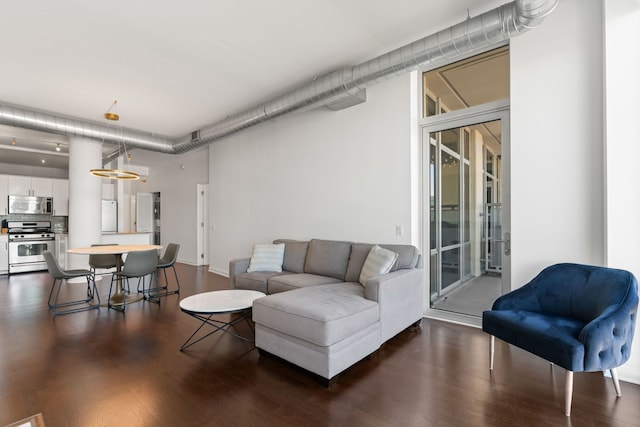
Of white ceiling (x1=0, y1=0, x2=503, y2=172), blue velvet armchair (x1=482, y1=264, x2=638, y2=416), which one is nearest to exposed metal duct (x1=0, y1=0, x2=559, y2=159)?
white ceiling (x1=0, y1=0, x2=503, y2=172)

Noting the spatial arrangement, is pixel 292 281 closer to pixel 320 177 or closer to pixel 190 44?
pixel 320 177

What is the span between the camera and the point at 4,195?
725cm

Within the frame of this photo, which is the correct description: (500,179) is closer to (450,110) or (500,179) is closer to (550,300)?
(450,110)

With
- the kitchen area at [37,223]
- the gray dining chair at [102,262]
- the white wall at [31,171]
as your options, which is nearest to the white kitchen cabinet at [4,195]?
the kitchen area at [37,223]

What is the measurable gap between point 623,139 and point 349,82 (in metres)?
2.50

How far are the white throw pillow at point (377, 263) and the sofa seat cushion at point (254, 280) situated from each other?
1.25m

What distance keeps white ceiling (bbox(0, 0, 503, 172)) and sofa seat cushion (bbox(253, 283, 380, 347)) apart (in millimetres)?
2603

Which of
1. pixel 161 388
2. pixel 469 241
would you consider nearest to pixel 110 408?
pixel 161 388

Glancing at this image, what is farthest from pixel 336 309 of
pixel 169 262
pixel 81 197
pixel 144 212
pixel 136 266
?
pixel 144 212

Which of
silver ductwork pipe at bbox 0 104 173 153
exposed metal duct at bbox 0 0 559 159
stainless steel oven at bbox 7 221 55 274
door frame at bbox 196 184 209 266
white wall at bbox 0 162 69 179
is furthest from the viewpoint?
white wall at bbox 0 162 69 179

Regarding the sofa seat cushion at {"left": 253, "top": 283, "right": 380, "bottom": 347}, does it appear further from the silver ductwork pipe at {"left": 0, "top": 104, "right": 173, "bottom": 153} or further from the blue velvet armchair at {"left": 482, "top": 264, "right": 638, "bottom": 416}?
the silver ductwork pipe at {"left": 0, "top": 104, "right": 173, "bottom": 153}

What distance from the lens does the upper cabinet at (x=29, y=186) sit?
24.1ft

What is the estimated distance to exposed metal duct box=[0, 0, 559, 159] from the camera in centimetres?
249

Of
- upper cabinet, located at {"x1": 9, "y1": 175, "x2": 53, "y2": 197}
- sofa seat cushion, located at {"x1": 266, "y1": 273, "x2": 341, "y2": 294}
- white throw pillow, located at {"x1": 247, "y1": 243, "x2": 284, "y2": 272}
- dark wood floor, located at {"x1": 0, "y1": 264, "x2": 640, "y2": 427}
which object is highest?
upper cabinet, located at {"x1": 9, "y1": 175, "x2": 53, "y2": 197}
